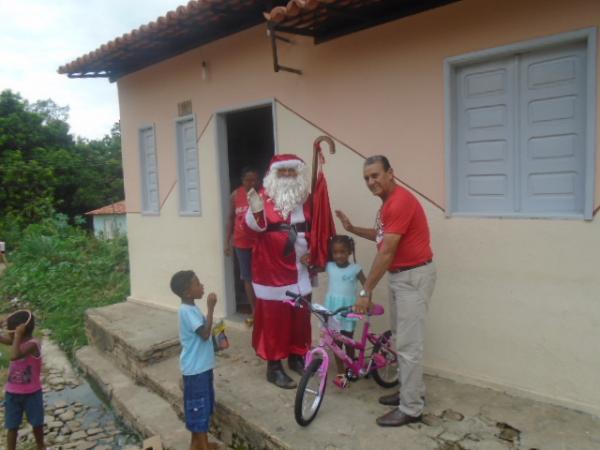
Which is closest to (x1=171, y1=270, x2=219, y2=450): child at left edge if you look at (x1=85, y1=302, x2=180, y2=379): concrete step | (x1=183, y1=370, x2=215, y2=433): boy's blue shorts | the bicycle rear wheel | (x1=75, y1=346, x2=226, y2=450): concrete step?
(x1=183, y1=370, x2=215, y2=433): boy's blue shorts

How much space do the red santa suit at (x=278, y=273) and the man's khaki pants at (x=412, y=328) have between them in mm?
1035

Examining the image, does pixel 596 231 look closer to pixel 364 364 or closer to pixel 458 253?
pixel 458 253

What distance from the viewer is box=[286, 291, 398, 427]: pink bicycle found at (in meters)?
3.48

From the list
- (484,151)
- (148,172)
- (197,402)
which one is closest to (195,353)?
(197,402)

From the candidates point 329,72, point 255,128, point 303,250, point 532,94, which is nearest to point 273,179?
point 303,250

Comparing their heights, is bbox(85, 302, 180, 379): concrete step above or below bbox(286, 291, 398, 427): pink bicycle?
below

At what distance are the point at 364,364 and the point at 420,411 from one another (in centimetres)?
59

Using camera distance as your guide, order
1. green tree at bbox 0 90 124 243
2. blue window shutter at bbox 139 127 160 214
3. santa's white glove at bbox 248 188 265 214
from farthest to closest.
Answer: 1. green tree at bbox 0 90 124 243
2. blue window shutter at bbox 139 127 160 214
3. santa's white glove at bbox 248 188 265 214

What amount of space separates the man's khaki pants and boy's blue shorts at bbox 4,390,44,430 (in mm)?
3082

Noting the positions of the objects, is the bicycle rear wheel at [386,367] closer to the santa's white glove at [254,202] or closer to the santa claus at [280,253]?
the santa claus at [280,253]

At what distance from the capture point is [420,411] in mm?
3422

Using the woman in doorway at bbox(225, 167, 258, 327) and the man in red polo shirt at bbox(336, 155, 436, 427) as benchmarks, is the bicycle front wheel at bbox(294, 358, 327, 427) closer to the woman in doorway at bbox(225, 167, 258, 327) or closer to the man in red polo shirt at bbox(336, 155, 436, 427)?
A: the man in red polo shirt at bbox(336, 155, 436, 427)

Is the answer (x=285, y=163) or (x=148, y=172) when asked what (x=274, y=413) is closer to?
(x=285, y=163)

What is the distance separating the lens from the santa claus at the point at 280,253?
410 centimetres
